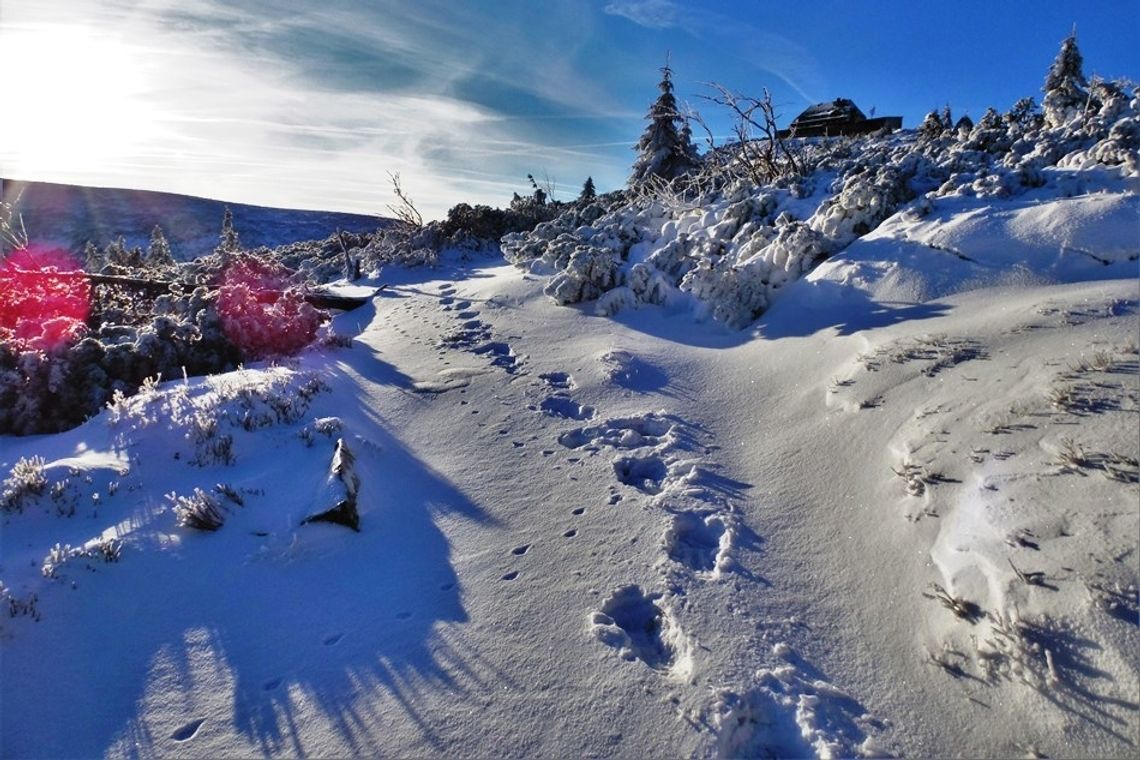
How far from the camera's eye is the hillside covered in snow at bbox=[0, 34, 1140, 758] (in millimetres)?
2586

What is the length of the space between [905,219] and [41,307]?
13016mm

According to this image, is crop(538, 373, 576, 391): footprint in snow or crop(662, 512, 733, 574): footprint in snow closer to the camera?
crop(662, 512, 733, 574): footprint in snow

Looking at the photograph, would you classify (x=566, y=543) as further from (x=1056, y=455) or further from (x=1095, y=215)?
(x=1095, y=215)

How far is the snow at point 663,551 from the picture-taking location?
8.43ft

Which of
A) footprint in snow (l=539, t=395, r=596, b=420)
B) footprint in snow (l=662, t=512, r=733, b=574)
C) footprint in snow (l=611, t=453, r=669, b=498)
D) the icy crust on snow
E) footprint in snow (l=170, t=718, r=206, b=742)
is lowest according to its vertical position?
footprint in snow (l=170, t=718, r=206, b=742)

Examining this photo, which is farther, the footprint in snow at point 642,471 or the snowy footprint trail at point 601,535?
the footprint in snow at point 642,471

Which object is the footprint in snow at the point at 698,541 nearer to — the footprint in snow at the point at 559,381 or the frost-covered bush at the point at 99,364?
the footprint in snow at the point at 559,381

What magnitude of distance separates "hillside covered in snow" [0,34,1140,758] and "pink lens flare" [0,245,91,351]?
613 mm

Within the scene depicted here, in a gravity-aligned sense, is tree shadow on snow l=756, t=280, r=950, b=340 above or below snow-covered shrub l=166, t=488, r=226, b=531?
above

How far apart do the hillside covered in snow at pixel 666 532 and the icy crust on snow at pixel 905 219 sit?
0.07 meters

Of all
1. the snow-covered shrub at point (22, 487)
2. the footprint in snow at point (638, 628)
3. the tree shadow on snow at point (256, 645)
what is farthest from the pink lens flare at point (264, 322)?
the footprint in snow at point (638, 628)

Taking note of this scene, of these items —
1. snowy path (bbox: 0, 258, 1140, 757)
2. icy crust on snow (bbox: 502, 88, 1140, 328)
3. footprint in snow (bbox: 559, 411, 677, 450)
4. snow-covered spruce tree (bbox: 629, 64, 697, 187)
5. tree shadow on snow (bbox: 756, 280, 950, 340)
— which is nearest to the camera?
snowy path (bbox: 0, 258, 1140, 757)

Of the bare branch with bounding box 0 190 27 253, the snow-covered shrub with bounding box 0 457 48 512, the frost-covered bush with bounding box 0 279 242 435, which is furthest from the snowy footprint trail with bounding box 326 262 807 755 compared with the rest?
the bare branch with bounding box 0 190 27 253

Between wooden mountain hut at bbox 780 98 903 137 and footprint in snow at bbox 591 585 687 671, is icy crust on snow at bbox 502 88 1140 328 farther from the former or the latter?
wooden mountain hut at bbox 780 98 903 137
